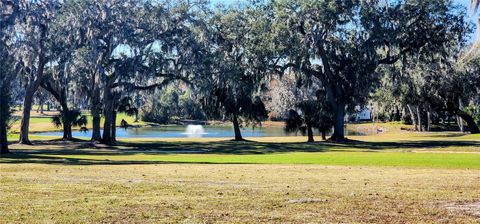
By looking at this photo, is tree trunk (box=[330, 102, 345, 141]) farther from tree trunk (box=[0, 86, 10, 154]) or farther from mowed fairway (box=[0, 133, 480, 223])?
mowed fairway (box=[0, 133, 480, 223])

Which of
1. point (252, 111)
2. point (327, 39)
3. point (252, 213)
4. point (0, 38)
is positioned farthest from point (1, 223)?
point (252, 111)

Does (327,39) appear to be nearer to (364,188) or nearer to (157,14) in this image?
(157,14)

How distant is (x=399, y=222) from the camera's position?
927cm

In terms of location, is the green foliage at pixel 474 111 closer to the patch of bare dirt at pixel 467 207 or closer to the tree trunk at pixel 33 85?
the tree trunk at pixel 33 85

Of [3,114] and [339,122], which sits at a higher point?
[3,114]

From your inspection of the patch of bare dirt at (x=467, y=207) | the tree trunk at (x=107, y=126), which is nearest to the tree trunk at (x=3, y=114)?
the tree trunk at (x=107, y=126)

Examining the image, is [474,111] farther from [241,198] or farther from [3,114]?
[241,198]

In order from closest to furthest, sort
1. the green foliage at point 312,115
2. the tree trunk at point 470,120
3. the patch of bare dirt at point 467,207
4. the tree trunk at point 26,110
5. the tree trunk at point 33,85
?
1. the patch of bare dirt at point 467,207
2. the tree trunk at point 33,85
3. the tree trunk at point 26,110
4. the green foliage at point 312,115
5. the tree trunk at point 470,120

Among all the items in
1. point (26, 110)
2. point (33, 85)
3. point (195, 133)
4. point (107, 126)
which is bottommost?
point (195, 133)

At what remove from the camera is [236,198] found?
11906mm

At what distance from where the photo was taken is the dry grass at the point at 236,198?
9633 millimetres

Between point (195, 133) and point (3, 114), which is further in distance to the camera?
point (195, 133)

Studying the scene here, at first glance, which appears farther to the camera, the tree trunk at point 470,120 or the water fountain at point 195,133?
the water fountain at point 195,133

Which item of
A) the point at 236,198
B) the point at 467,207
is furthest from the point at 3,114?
the point at 467,207
